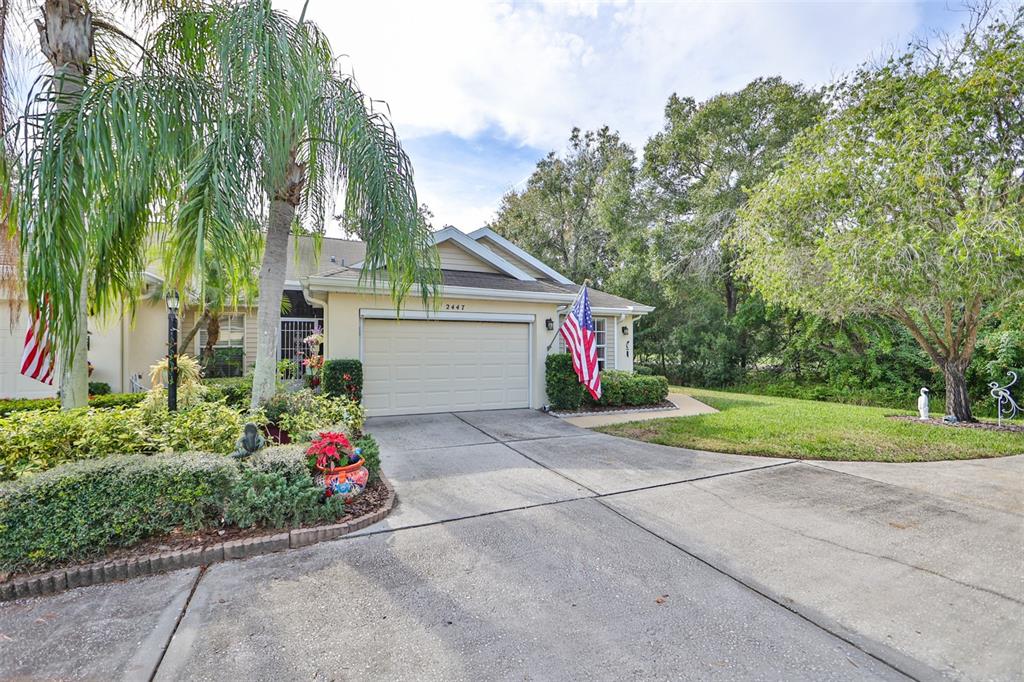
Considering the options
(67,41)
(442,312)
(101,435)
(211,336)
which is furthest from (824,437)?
(211,336)

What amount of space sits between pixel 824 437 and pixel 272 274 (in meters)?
9.11

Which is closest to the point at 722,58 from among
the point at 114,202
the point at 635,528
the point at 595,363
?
the point at 595,363

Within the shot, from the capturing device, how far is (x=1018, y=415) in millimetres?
11141

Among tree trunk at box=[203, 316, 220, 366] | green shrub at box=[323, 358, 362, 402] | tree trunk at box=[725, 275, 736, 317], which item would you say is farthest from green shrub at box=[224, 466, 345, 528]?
tree trunk at box=[725, 275, 736, 317]

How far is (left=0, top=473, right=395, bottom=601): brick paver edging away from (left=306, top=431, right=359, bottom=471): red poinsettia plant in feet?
1.98

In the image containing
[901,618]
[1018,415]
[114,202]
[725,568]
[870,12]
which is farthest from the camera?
[1018,415]

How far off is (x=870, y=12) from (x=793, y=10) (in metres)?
1.95

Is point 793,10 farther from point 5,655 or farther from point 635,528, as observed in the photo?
point 5,655

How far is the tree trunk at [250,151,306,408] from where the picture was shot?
589cm

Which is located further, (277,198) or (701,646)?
(277,198)

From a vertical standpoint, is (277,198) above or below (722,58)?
below

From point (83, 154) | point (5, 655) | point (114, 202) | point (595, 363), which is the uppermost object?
point (83, 154)

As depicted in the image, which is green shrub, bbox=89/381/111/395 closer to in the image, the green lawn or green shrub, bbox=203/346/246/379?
green shrub, bbox=203/346/246/379

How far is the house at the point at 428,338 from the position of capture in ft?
29.1
